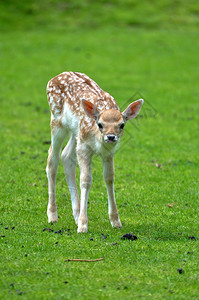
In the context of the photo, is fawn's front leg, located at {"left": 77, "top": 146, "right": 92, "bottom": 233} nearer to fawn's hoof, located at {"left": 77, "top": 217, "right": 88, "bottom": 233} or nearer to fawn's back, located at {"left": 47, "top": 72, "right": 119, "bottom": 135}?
fawn's hoof, located at {"left": 77, "top": 217, "right": 88, "bottom": 233}

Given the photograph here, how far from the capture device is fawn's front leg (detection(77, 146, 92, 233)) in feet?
23.4

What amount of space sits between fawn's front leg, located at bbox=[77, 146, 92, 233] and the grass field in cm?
15

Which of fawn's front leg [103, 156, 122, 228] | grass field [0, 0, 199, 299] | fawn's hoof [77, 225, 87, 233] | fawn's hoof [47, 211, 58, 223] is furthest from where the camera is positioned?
fawn's hoof [47, 211, 58, 223]

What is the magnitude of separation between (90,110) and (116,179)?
3141mm

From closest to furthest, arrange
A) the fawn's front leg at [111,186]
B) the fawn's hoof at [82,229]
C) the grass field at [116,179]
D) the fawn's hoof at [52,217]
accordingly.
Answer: the grass field at [116,179] → the fawn's hoof at [82,229] → the fawn's front leg at [111,186] → the fawn's hoof at [52,217]

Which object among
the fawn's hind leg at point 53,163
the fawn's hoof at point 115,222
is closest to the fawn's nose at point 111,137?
the fawn's hoof at point 115,222

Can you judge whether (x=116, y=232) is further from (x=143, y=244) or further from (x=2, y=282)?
(x=2, y=282)

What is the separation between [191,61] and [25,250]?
684 inches

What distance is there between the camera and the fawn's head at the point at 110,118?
6676mm

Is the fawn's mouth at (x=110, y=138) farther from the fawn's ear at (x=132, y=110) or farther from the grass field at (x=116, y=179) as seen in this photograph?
the grass field at (x=116, y=179)

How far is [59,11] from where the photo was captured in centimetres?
3064

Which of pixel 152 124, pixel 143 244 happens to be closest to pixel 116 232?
pixel 143 244

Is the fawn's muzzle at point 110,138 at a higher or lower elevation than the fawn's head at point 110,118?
lower

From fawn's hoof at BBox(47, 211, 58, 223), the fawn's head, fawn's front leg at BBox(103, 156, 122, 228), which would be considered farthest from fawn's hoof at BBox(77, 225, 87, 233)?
the fawn's head
